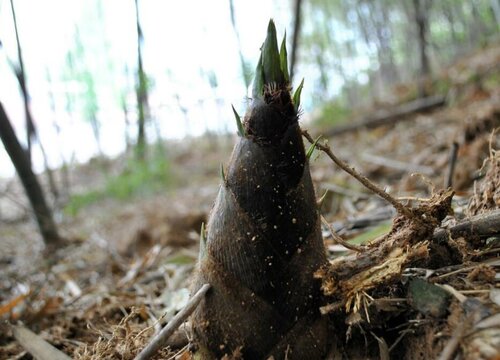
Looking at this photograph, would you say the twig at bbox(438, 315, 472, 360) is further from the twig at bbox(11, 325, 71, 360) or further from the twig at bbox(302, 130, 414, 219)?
the twig at bbox(11, 325, 71, 360)

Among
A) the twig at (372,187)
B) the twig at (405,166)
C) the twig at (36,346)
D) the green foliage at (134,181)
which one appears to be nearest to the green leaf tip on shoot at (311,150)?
the twig at (372,187)

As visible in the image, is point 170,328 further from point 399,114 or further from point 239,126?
point 399,114

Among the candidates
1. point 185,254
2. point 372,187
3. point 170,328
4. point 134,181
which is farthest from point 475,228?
point 134,181

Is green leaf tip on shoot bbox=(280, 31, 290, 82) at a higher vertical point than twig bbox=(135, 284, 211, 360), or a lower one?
higher

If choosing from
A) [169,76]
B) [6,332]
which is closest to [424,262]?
[6,332]

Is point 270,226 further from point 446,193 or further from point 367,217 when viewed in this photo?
point 367,217

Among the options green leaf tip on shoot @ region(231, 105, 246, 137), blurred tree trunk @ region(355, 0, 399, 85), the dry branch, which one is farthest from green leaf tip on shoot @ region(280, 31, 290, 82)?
blurred tree trunk @ region(355, 0, 399, 85)
